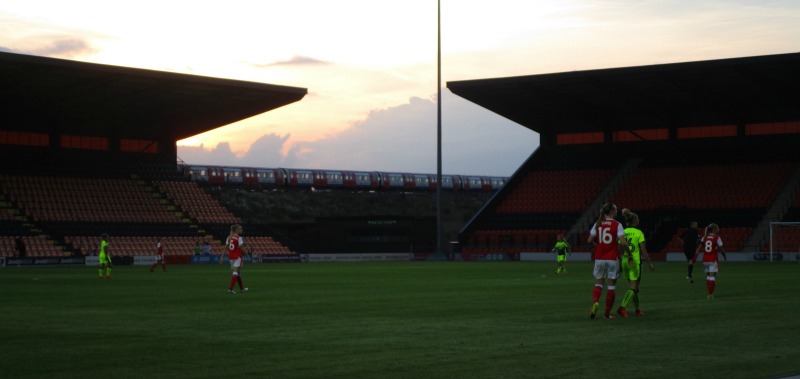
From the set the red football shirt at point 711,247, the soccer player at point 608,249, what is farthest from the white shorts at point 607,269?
the red football shirt at point 711,247

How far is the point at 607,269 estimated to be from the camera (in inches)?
749

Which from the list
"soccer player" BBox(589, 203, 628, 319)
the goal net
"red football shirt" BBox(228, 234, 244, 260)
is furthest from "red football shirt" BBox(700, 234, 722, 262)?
the goal net

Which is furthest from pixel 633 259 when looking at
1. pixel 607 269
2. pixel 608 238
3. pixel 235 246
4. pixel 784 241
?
pixel 784 241

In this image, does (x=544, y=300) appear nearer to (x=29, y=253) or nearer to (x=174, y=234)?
(x=29, y=253)

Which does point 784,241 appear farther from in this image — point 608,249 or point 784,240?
point 608,249

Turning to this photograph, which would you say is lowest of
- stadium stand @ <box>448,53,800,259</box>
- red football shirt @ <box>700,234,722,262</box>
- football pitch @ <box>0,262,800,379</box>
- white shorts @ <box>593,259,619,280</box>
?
football pitch @ <box>0,262,800,379</box>

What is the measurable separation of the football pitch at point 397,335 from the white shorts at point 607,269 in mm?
797

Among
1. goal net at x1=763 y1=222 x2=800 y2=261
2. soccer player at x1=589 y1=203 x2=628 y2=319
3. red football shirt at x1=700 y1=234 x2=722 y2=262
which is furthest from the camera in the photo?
goal net at x1=763 y1=222 x2=800 y2=261

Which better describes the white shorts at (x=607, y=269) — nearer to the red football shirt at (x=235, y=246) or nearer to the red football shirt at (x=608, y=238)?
the red football shirt at (x=608, y=238)

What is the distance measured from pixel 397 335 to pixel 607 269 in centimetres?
455

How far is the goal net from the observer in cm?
6172

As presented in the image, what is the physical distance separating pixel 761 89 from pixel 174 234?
38044mm

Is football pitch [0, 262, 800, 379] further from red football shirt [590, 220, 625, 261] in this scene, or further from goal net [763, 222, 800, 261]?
goal net [763, 222, 800, 261]

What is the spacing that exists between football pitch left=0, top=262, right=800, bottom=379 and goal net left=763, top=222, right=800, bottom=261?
3512cm
